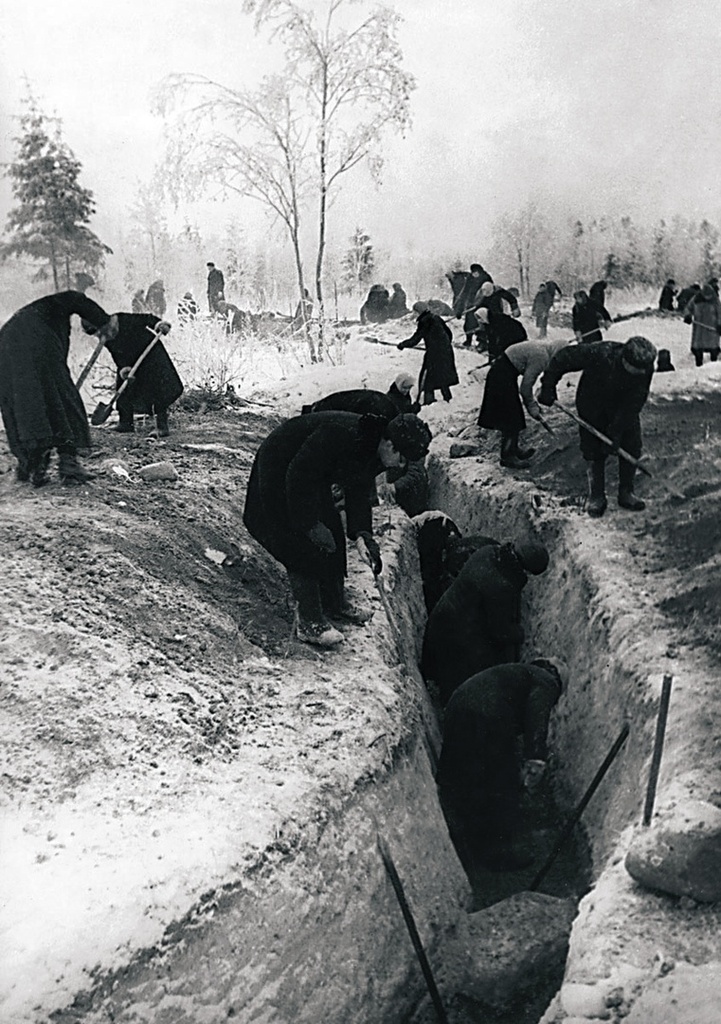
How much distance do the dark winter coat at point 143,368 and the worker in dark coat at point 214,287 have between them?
0.42 m

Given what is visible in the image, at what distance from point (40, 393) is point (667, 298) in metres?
3.62

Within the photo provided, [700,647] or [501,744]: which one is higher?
[700,647]

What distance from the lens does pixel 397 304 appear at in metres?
6.07

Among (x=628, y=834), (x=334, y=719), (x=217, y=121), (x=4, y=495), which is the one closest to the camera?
(x=628, y=834)

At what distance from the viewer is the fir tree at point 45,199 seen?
13.9 feet

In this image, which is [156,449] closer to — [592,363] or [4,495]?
[4,495]

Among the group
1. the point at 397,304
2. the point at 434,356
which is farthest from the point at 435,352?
the point at 397,304

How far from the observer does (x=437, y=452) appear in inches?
271

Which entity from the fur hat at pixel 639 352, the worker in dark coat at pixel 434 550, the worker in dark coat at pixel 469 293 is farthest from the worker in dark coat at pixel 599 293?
the worker in dark coat at pixel 434 550

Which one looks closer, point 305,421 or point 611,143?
point 305,421

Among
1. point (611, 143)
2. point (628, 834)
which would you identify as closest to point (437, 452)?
point (611, 143)

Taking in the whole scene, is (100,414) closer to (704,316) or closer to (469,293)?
(469,293)

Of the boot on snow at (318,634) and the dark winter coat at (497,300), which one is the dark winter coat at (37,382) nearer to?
the boot on snow at (318,634)

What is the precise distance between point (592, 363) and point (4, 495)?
129 inches
